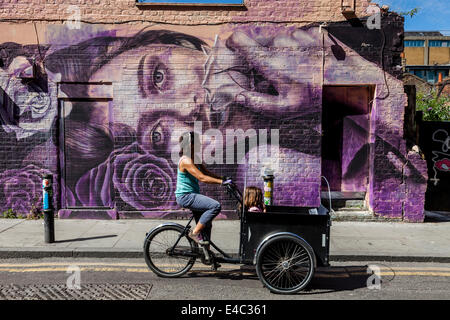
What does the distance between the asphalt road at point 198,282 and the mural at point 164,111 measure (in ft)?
9.26

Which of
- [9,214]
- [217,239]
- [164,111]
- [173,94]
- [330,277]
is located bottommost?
[330,277]

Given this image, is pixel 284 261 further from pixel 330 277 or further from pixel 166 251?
pixel 166 251

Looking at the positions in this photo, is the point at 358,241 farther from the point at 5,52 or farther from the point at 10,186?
the point at 5,52

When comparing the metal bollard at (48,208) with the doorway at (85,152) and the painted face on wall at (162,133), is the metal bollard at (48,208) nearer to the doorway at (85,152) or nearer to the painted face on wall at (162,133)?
the doorway at (85,152)

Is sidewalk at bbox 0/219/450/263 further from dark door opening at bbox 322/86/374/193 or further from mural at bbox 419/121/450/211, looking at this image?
mural at bbox 419/121/450/211

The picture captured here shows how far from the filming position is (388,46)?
8305 millimetres

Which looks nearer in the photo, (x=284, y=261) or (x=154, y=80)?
(x=284, y=261)

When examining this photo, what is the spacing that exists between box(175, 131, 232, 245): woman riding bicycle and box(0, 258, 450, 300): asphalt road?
2.16 feet

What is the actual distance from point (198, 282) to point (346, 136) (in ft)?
17.9

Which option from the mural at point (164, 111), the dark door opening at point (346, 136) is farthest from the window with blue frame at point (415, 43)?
the mural at point (164, 111)

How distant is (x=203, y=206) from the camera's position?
4.81m

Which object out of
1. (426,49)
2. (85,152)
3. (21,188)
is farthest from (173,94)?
(426,49)

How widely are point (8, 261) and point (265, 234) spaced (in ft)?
13.1

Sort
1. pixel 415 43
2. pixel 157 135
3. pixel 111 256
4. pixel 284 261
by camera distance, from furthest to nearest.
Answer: pixel 415 43 < pixel 157 135 < pixel 111 256 < pixel 284 261
